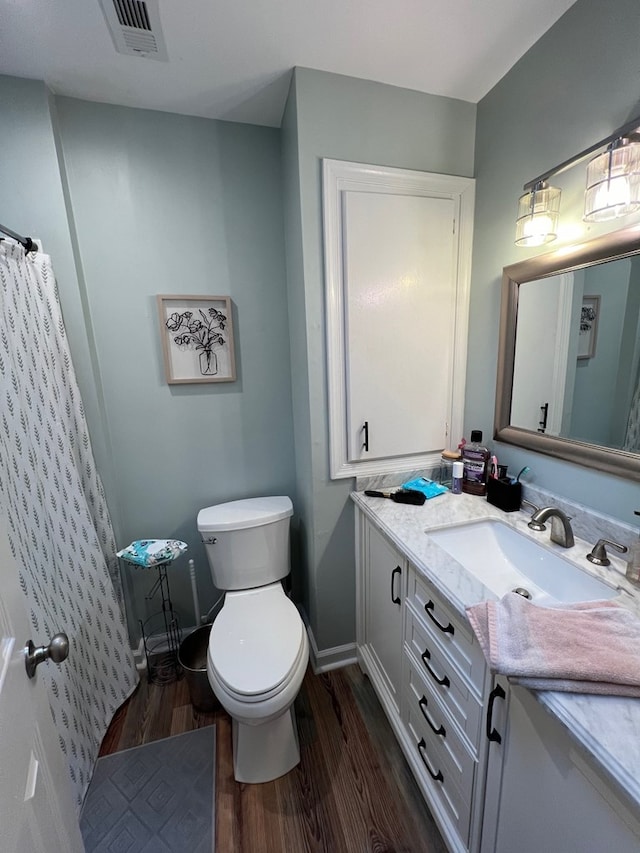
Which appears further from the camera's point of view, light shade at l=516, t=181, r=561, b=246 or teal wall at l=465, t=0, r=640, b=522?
light shade at l=516, t=181, r=561, b=246

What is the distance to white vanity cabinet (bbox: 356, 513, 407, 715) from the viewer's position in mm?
1304

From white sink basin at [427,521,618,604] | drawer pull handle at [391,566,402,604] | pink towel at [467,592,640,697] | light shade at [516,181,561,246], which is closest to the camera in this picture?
pink towel at [467,592,640,697]

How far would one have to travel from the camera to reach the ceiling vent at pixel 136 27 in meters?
1.02

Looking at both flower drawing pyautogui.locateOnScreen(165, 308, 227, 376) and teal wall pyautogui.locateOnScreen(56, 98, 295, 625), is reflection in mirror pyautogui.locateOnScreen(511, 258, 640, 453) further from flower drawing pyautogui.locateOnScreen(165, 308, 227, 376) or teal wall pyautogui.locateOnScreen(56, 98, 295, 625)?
flower drawing pyautogui.locateOnScreen(165, 308, 227, 376)

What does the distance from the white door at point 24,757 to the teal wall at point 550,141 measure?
1.44 meters

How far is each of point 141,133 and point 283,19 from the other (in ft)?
2.40

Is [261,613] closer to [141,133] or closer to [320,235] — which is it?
[320,235]

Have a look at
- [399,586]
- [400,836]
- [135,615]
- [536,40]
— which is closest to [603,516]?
[399,586]

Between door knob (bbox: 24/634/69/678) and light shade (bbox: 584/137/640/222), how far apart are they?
5.19 ft

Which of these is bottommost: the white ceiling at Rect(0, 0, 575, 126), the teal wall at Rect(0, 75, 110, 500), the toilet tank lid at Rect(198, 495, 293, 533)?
the toilet tank lid at Rect(198, 495, 293, 533)

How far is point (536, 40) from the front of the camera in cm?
118

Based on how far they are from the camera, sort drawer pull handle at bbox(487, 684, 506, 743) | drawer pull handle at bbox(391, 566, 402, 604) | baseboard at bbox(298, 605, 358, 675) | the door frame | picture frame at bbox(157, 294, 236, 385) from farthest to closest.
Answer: baseboard at bbox(298, 605, 358, 675)
picture frame at bbox(157, 294, 236, 385)
the door frame
drawer pull handle at bbox(391, 566, 402, 604)
drawer pull handle at bbox(487, 684, 506, 743)

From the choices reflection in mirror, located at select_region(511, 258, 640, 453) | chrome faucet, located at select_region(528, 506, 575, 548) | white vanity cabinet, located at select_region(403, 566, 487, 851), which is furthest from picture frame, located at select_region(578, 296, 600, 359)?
white vanity cabinet, located at select_region(403, 566, 487, 851)

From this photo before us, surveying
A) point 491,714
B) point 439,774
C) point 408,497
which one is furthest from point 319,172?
point 439,774
